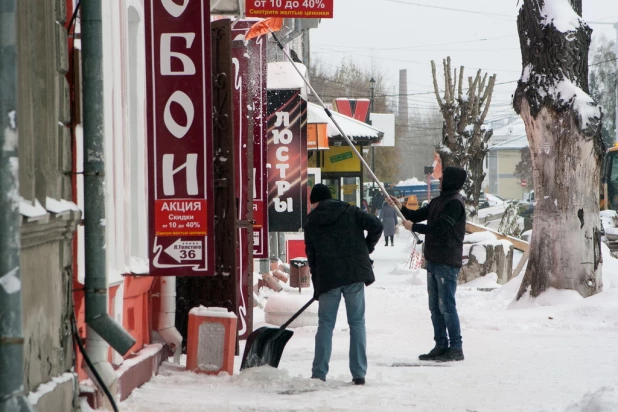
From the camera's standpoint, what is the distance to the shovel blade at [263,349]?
8266 mm

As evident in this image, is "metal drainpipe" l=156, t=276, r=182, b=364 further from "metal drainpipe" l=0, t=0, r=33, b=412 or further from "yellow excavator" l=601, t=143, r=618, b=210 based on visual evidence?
"yellow excavator" l=601, t=143, r=618, b=210

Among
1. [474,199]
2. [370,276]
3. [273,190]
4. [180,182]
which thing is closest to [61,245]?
[180,182]

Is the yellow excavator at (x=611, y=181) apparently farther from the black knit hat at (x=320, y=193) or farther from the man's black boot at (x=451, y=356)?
the black knit hat at (x=320, y=193)

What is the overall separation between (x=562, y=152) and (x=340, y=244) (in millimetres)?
6318

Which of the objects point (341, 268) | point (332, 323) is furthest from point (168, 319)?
point (341, 268)

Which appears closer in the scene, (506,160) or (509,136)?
(506,160)

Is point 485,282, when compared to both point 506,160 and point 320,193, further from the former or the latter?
point 506,160

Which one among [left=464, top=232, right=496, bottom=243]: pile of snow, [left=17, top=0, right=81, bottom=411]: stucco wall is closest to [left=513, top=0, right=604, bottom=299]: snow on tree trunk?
[left=464, top=232, right=496, bottom=243]: pile of snow

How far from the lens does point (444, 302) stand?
30.6 feet

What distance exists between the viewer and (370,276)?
807 centimetres

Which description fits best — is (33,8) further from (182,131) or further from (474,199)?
(474,199)

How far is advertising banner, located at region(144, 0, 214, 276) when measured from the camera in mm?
7469

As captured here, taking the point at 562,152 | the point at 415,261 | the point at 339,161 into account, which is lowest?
the point at 415,261

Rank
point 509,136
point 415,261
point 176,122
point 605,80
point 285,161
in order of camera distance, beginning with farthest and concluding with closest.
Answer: point 509,136, point 605,80, point 415,261, point 285,161, point 176,122
